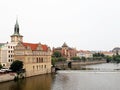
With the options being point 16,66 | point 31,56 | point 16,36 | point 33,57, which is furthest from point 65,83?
point 16,36

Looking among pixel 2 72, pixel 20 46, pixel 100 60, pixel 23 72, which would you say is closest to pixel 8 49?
pixel 20 46

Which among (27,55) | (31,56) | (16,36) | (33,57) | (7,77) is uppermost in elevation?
(16,36)

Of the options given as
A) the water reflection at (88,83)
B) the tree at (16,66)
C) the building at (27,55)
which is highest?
the building at (27,55)

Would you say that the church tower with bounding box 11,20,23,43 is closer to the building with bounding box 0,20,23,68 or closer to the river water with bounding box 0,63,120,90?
the building with bounding box 0,20,23,68

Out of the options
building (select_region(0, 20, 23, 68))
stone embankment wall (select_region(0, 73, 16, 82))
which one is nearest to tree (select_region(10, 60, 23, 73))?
stone embankment wall (select_region(0, 73, 16, 82))

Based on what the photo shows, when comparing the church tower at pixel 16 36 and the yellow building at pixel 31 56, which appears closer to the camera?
the yellow building at pixel 31 56

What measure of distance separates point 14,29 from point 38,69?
1445 cm

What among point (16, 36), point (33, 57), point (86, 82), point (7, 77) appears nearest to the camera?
point (86, 82)

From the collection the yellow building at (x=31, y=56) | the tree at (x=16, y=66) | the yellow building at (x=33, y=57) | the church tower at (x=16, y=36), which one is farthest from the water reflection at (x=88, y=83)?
the church tower at (x=16, y=36)

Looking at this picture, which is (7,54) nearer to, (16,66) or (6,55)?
(6,55)

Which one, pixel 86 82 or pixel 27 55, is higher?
pixel 27 55

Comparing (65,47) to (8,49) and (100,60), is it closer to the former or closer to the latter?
(100,60)

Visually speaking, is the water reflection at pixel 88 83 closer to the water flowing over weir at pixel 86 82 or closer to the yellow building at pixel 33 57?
the water flowing over weir at pixel 86 82

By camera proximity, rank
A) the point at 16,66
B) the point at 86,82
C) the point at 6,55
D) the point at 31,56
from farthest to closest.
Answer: the point at 6,55 < the point at 31,56 < the point at 16,66 < the point at 86,82
